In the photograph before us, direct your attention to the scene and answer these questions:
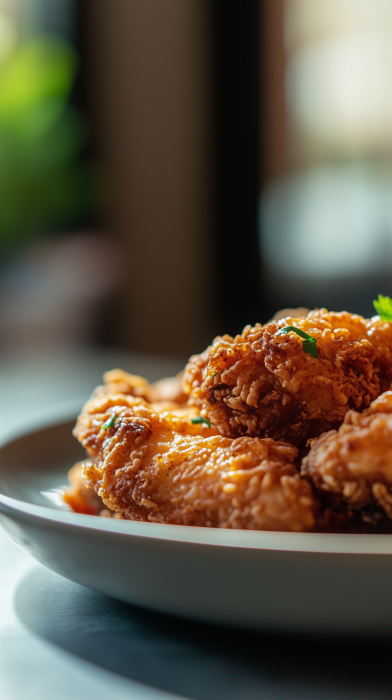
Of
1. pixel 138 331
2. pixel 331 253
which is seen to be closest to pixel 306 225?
pixel 331 253

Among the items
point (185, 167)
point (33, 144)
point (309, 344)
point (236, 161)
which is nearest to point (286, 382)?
point (309, 344)

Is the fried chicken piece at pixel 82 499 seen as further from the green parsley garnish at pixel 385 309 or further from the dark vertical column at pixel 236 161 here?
the dark vertical column at pixel 236 161

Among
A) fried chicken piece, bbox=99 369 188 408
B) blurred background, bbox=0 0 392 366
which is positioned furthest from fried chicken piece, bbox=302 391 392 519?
blurred background, bbox=0 0 392 366

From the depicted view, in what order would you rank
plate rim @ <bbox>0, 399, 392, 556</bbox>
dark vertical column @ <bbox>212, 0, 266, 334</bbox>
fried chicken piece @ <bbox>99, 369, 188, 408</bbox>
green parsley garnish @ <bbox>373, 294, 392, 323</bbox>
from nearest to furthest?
plate rim @ <bbox>0, 399, 392, 556</bbox> → green parsley garnish @ <bbox>373, 294, 392, 323</bbox> → fried chicken piece @ <bbox>99, 369, 188, 408</bbox> → dark vertical column @ <bbox>212, 0, 266, 334</bbox>

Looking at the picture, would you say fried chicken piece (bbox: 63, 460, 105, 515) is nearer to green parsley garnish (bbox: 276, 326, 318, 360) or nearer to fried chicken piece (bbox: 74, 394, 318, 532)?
fried chicken piece (bbox: 74, 394, 318, 532)

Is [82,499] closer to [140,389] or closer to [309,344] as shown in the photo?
[140,389]

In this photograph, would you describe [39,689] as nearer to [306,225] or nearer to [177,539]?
[177,539]
